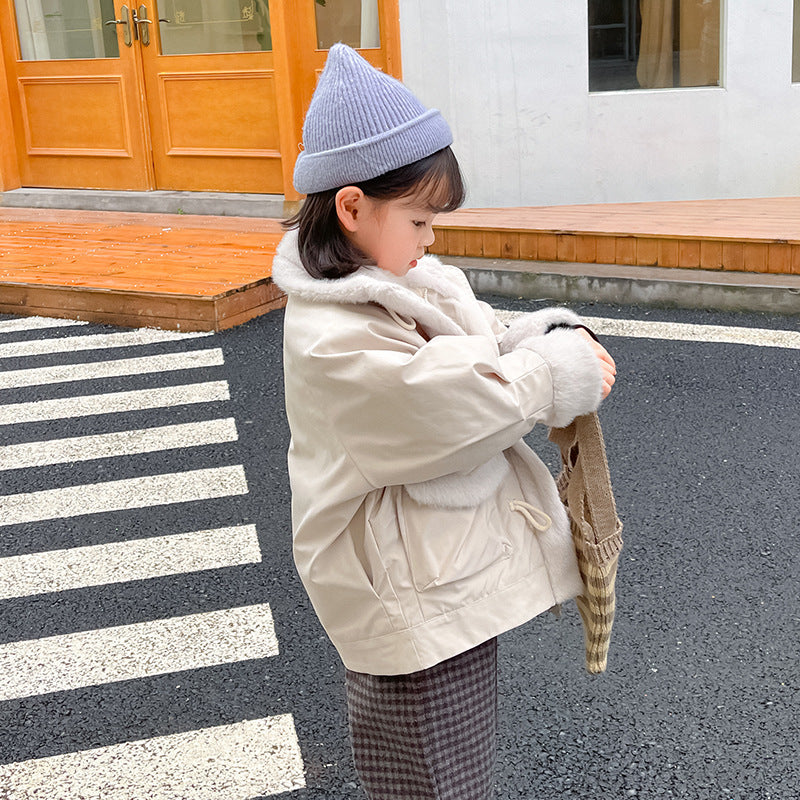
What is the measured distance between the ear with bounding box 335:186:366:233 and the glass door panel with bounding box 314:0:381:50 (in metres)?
7.53

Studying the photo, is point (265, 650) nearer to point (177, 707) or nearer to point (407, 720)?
point (177, 707)

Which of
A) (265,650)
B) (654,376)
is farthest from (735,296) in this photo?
(265,650)

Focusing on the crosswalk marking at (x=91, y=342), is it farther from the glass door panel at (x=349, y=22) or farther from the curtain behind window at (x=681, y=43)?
the curtain behind window at (x=681, y=43)

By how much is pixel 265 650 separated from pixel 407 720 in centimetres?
140

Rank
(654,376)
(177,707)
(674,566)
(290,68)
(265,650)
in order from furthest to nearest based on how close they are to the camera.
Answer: (290,68)
(654,376)
(674,566)
(265,650)
(177,707)

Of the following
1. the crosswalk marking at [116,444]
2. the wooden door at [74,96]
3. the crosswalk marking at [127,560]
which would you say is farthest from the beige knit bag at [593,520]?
the wooden door at [74,96]

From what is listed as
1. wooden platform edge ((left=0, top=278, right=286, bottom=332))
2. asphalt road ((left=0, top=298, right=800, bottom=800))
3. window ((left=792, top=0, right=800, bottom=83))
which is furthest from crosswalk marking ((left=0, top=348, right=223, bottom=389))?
window ((left=792, top=0, right=800, bottom=83))

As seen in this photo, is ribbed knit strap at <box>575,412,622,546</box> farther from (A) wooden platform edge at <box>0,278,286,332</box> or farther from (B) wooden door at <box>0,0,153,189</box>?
(B) wooden door at <box>0,0,153,189</box>

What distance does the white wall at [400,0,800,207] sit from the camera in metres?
8.29

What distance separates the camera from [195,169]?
10.0m

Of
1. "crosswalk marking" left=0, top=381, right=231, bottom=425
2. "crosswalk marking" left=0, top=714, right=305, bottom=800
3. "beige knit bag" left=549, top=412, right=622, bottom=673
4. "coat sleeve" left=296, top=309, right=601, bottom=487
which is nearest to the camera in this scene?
"coat sleeve" left=296, top=309, right=601, bottom=487

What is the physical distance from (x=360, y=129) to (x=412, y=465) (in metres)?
0.57

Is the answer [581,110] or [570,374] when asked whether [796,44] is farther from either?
[570,374]

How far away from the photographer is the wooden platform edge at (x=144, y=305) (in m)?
6.76
